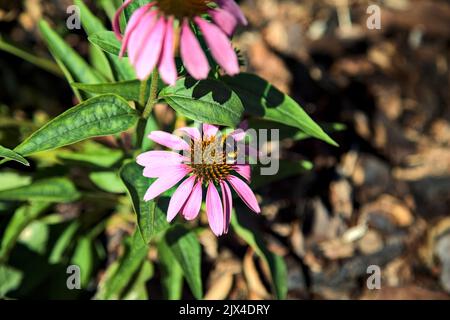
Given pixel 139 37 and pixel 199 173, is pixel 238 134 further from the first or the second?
pixel 139 37

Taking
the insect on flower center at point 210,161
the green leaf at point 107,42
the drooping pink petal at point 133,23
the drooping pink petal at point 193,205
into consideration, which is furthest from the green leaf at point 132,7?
the drooping pink petal at point 193,205

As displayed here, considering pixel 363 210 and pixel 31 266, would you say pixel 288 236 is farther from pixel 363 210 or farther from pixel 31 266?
pixel 31 266

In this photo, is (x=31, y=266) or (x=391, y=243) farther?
(x=391, y=243)

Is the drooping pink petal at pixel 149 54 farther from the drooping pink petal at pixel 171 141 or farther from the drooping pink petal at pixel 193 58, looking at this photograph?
the drooping pink petal at pixel 171 141

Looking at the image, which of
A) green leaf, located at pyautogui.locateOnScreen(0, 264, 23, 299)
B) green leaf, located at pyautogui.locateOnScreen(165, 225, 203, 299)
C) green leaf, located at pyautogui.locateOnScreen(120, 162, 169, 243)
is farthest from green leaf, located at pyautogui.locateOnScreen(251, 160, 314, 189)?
green leaf, located at pyautogui.locateOnScreen(0, 264, 23, 299)
